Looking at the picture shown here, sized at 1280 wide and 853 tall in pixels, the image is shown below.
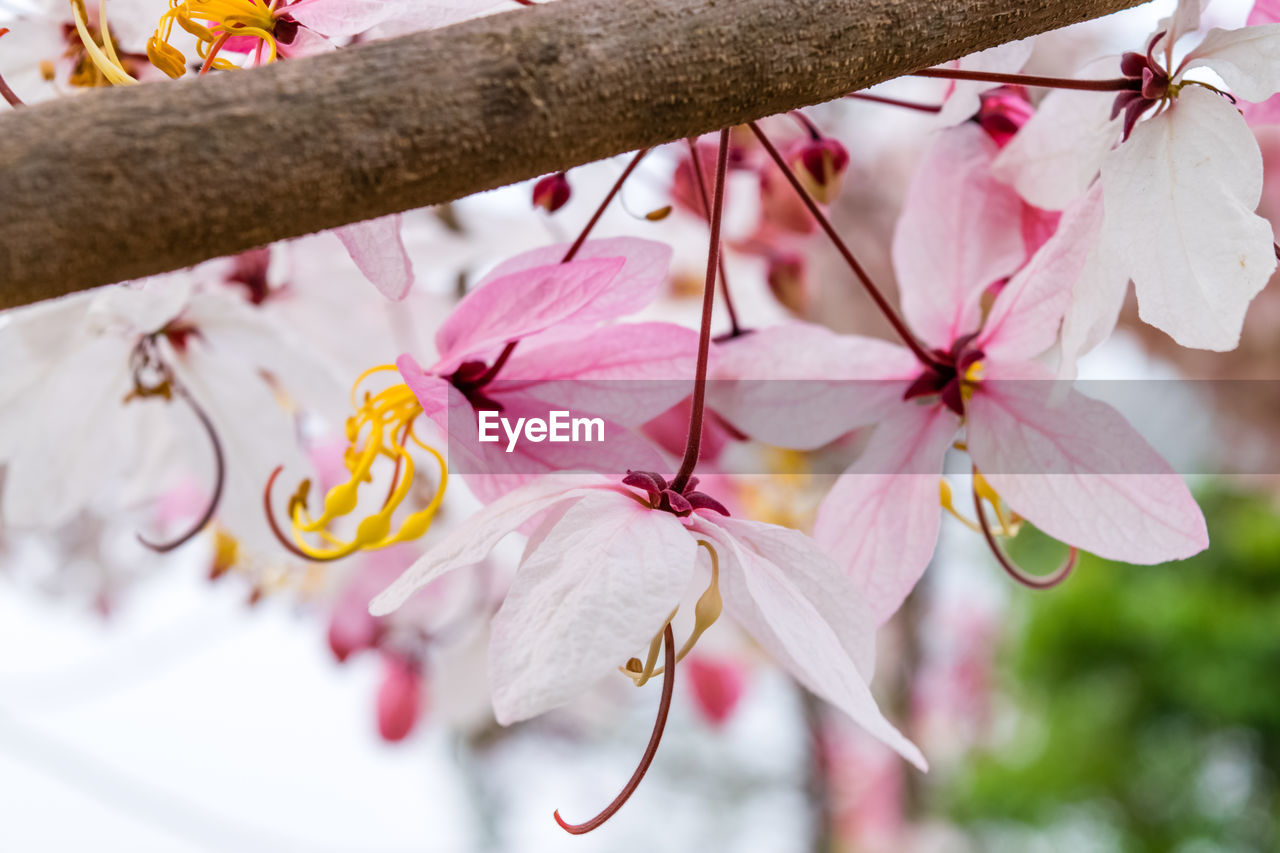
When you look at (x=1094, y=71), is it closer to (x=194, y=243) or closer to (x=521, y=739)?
(x=194, y=243)

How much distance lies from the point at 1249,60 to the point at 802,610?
132 millimetres

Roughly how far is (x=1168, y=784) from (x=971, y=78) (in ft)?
5.30

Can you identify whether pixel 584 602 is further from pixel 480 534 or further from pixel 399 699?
pixel 399 699

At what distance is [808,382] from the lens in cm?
26

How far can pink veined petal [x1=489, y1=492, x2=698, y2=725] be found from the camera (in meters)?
0.17

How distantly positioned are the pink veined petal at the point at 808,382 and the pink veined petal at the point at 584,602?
0.08 m

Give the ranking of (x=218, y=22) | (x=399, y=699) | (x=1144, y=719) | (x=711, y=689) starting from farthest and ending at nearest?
(x=1144, y=719), (x=711, y=689), (x=399, y=699), (x=218, y=22)

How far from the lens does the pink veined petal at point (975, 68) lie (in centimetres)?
25

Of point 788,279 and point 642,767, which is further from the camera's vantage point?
point 788,279

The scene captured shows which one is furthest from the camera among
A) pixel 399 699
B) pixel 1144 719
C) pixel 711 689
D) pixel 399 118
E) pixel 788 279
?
pixel 1144 719

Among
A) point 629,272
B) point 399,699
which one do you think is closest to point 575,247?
point 629,272

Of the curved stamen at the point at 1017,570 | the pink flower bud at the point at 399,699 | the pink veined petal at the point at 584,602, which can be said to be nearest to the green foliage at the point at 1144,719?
the pink flower bud at the point at 399,699

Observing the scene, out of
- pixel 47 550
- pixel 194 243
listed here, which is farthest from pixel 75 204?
pixel 47 550

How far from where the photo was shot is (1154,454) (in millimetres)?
228
